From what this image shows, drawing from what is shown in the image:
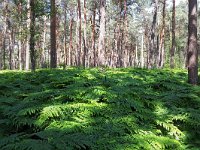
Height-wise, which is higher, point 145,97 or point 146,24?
point 146,24

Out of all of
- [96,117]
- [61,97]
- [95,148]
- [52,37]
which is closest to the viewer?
[95,148]

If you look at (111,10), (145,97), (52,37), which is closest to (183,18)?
(111,10)

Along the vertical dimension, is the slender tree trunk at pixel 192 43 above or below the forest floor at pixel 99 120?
above

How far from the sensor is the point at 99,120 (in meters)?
5.13

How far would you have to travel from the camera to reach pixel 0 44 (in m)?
63.0

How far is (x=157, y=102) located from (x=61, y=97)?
7.03ft

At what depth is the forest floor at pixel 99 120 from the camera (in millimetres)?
4176

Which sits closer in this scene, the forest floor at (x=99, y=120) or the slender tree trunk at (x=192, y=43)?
the forest floor at (x=99, y=120)

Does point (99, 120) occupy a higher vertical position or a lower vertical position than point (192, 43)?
lower

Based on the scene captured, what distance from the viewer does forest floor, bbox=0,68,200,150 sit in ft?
13.7

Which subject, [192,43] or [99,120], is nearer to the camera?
[99,120]

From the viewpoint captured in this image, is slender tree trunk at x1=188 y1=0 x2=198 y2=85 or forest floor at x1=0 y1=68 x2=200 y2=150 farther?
slender tree trunk at x1=188 y1=0 x2=198 y2=85

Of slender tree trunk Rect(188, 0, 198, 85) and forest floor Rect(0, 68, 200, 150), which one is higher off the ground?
slender tree trunk Rect(188, 0, 198, 85)

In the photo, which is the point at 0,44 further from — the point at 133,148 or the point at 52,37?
the point at 133,148
